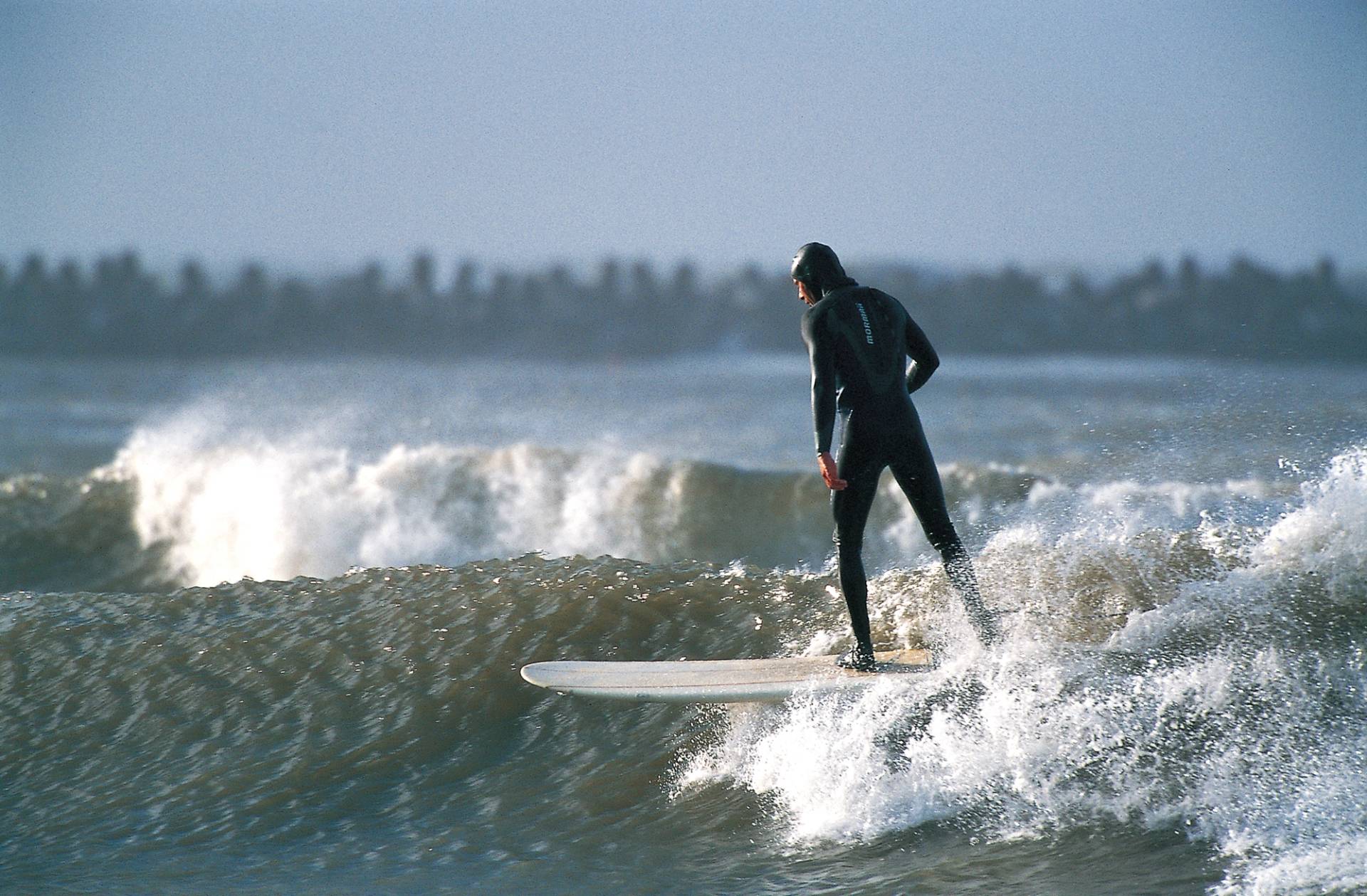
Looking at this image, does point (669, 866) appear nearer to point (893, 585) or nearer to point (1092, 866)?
point (1092, 866)

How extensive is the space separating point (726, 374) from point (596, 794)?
162ft

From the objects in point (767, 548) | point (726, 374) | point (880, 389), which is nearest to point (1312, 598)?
point (880, 389)

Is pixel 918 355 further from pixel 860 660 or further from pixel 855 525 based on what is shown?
pixel 860 660

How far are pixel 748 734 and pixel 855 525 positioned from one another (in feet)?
2.93

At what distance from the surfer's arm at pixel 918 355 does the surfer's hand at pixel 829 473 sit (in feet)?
1.53

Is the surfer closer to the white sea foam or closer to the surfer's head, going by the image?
the surfer's head

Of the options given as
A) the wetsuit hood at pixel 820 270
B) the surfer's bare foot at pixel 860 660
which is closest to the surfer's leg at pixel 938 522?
the surfer's bare foot at pixel 860 660

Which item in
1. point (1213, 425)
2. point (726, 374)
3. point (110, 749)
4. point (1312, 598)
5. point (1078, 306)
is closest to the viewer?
point (1312, 598)

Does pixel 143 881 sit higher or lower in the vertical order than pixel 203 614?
lower

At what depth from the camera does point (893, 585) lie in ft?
18.2

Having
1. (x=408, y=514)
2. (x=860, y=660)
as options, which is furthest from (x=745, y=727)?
(x=408, y=514)

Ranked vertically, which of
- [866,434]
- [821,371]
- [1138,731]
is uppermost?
[821,371]

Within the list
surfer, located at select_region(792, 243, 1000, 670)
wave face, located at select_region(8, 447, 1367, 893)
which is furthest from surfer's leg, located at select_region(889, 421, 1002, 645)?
wave face, located at select_region(8, 447, 1367, 893)

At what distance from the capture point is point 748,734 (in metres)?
4.65
